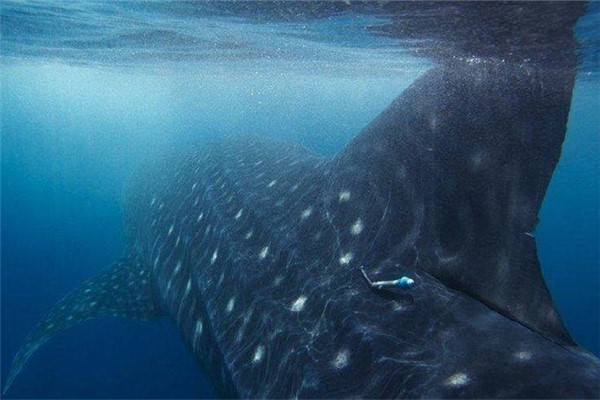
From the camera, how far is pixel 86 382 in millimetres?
13031

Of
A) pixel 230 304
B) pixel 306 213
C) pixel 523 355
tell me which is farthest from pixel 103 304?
pixel 523 355

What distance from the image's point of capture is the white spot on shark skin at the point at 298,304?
12.9 feet

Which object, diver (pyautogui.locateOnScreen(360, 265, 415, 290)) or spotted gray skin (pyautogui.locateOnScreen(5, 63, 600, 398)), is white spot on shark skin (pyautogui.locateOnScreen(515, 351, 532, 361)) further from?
diver (pyautogui.locateOnScreen(360, 265, 415, 290))

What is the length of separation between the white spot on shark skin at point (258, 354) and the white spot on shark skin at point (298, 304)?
1.43ft

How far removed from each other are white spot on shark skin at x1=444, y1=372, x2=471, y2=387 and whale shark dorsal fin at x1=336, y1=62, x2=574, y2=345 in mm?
970

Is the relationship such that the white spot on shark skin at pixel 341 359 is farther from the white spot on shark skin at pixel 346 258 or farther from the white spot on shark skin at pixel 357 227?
the white spot on shark skin at pixel 357 227

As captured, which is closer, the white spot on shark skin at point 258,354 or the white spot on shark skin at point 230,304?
the white spot on shark skin at point 258,354

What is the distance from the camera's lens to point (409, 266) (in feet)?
12.4

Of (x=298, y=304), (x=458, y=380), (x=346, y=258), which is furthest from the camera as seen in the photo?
(x=346, y=258)

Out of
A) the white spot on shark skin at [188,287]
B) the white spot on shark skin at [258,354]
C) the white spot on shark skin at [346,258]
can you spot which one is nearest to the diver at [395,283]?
the white spot on shark skin at [346,258]

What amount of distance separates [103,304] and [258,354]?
469 cm

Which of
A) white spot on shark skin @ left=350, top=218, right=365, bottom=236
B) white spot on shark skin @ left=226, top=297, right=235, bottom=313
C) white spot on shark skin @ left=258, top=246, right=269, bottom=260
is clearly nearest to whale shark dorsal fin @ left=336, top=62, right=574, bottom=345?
white spot on shark skin @ left=350, top=218, right=365, bottom=236

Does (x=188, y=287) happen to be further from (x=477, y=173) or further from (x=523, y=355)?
(x=523, y=355)

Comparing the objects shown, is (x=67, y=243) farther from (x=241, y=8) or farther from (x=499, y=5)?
(x=499, y=5)
